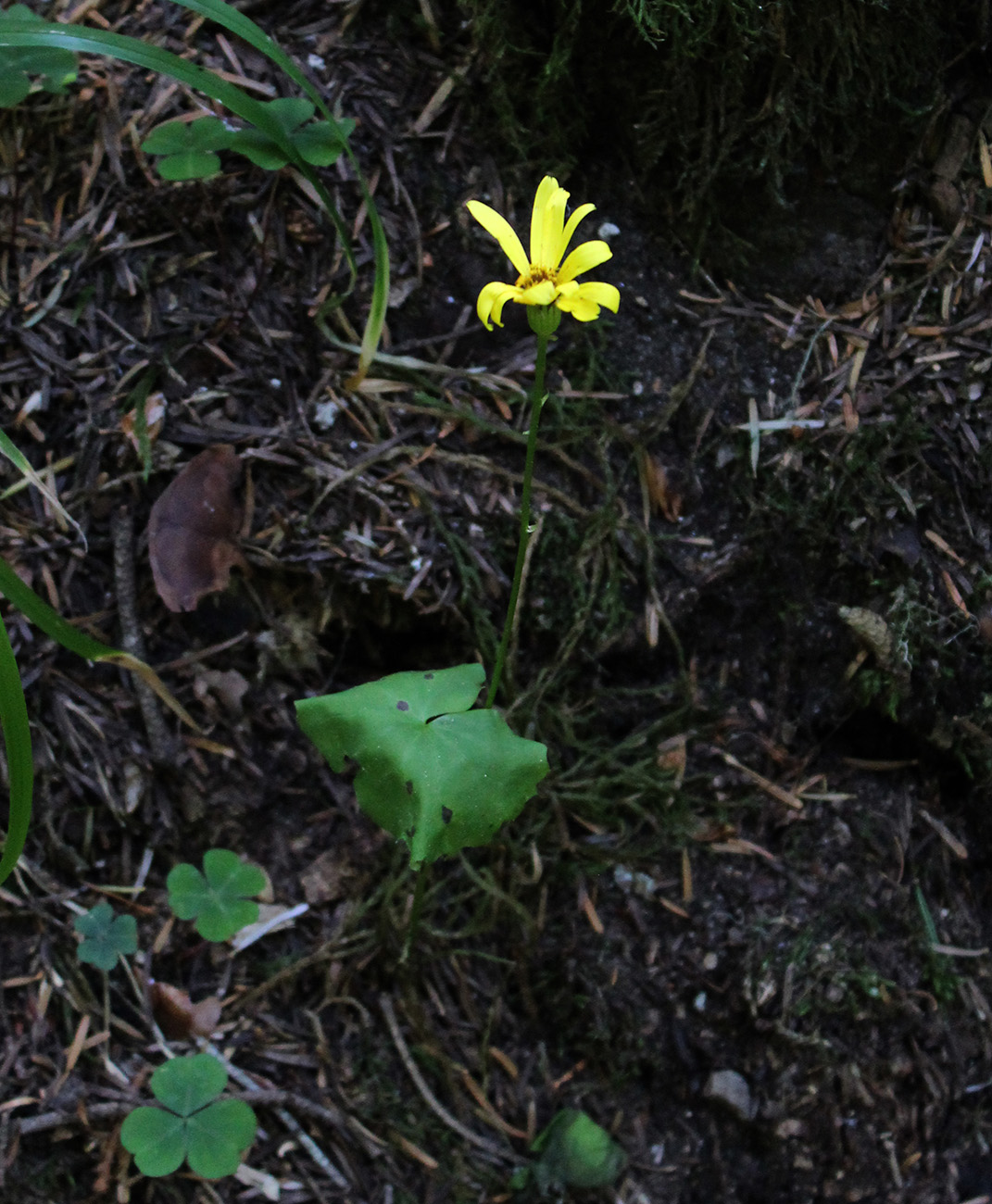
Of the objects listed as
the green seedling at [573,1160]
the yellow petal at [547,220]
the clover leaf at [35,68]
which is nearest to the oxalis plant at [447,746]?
the yellow petal at [547,220]

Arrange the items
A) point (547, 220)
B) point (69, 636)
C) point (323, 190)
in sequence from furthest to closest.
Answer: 1. point (323, 190)
2. point (69, 636)
3. point (547, 220)

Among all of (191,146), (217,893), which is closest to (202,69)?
(191,146)

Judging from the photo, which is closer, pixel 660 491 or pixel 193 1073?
pixel 193 1073

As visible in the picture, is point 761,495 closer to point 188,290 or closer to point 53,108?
point 188,290

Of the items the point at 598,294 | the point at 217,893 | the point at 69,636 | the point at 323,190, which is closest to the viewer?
the point at 598,294

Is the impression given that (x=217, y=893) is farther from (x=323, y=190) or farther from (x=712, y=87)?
(x=712, y=87)

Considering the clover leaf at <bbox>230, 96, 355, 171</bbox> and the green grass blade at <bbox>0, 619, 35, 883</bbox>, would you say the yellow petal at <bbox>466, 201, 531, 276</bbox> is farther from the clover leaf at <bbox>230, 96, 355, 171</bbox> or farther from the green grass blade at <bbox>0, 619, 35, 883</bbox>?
the green grass blade at <bbox>0, 619, 35, 883</bbox>
